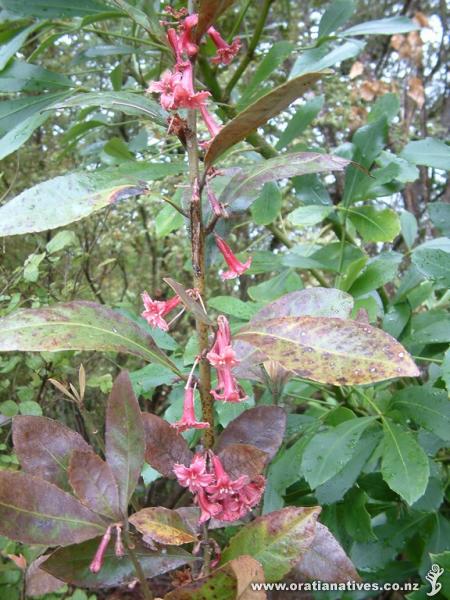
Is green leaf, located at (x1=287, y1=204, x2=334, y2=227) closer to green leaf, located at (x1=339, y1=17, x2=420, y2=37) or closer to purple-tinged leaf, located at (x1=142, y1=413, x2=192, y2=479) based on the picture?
green leaf, located at (x1=339, y1=17, x2=420, y2=37)

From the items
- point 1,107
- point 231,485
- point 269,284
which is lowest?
point 269,284

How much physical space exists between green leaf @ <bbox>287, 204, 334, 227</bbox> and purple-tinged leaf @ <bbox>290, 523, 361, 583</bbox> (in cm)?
66

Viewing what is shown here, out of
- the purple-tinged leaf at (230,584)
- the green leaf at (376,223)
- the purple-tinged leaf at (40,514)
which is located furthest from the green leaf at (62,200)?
the green leaf at (376,223)

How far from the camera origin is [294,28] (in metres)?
3.40

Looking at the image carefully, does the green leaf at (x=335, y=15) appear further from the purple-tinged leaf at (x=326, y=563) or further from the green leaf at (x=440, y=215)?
the purple-tinged leaf at (x=326, y=563)

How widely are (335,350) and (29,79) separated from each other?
80 centimetres

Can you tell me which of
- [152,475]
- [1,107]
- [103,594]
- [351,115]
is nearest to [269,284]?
[152,475]

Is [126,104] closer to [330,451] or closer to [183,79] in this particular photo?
[183,79]

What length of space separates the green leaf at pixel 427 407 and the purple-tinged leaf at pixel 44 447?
0.62 metres

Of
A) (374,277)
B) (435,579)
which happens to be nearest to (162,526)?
(435,579)

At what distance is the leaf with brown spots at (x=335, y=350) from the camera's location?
46 cm

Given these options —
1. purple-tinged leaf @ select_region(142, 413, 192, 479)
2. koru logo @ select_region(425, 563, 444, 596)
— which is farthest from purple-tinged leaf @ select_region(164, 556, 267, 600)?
koru logo @ select_region(425, 563, 444, 596)

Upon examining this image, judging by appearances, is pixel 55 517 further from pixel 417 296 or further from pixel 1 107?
pixel 417 296

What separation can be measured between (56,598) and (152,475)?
71 cm
